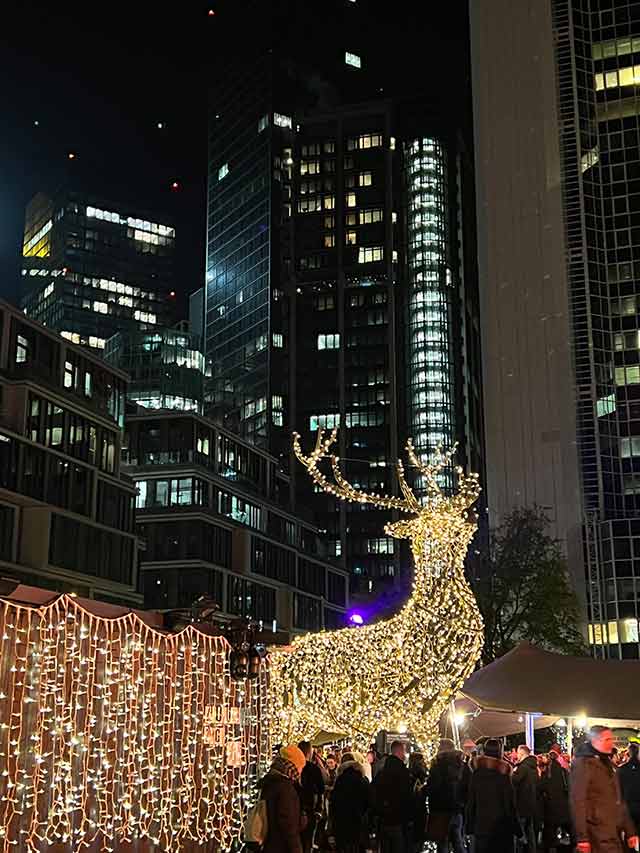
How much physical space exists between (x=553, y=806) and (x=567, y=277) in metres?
51.1

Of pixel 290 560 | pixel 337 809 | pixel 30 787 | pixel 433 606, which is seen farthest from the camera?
pixel 290 560

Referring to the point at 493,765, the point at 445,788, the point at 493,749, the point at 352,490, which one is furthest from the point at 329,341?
the point at 493,765

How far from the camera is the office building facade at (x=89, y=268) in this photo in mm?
157000

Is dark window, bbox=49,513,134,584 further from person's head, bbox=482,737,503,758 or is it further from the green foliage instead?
person's head, bbox=482,737,503,758

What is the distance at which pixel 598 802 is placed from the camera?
7961mm

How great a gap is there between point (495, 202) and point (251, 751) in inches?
2085

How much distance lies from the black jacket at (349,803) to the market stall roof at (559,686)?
1.66 meters

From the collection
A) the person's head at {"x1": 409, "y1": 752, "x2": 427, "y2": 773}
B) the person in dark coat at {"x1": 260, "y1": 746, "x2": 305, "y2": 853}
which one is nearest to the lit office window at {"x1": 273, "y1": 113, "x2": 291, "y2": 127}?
the person's head at {"x1": 409, "y1": 752, "x2": 427, "y2": 773}

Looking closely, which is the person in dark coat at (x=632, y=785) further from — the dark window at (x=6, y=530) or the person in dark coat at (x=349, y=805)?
the dark window at (x=6, y=530)

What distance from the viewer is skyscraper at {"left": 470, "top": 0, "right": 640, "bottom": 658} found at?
190 ft

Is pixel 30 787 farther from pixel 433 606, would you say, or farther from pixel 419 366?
pixel 419 366

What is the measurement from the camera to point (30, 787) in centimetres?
1006

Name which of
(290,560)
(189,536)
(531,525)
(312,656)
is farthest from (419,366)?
(312,656)

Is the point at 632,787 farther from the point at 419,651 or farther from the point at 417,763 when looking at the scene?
the point at 419,651
